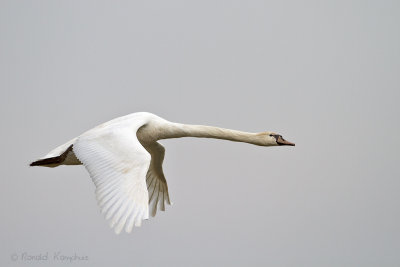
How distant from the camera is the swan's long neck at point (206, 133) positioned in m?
15.1

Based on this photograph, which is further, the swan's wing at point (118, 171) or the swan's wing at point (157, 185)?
the swan's wing at point (157, 185)

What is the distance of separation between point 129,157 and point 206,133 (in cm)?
293

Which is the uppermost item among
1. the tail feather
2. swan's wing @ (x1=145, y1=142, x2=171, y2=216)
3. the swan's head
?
the swan's head

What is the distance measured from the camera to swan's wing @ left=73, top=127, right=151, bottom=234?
11336 millimetres

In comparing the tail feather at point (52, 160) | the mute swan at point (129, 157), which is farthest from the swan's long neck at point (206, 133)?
the tail feather at point (52, 160)

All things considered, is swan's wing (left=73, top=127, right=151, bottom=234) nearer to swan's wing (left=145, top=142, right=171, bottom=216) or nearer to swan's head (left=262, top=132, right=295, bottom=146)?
swan's wing (left=145, top=142, right=171, bottom=216)

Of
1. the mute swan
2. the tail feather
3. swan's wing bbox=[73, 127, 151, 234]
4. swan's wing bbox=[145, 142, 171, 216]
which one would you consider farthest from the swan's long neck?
the tail feather

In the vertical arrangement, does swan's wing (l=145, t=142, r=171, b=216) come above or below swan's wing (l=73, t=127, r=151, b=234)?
below

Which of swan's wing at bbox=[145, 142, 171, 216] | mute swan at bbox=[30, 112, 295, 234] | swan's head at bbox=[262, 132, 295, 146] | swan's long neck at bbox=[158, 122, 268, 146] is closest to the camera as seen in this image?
mute swan at bbox=[30, 112, 295, 234]

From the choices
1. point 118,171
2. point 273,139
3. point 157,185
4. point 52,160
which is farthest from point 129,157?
point 157,185

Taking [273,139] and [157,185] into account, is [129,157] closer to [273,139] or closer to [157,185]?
[273,139]

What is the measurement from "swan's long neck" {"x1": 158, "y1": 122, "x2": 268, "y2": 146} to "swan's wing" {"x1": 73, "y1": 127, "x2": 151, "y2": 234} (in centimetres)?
148

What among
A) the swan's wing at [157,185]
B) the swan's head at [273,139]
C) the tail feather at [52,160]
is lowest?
the swan's wing at [157,185]

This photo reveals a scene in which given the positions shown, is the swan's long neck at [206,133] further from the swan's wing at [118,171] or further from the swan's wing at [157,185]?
the swan's wing at [118,171]
